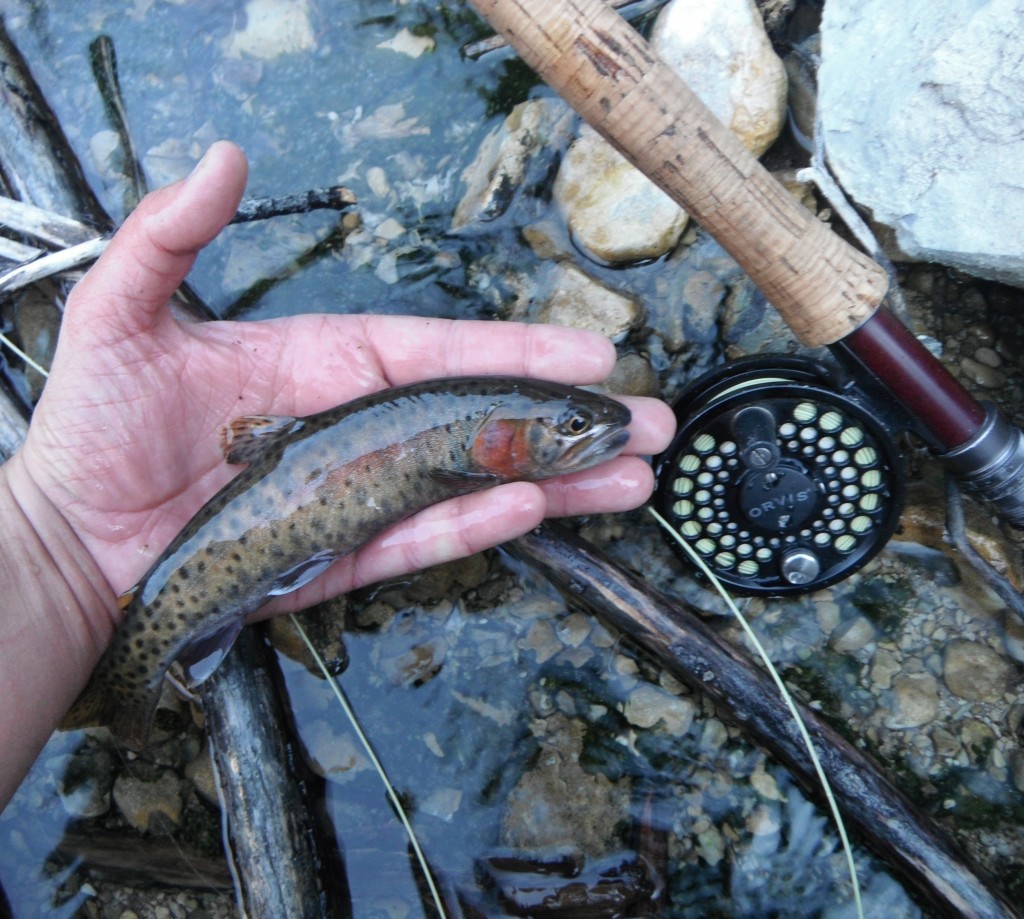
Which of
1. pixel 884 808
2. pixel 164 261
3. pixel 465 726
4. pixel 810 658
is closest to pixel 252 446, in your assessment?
pixel 164 261

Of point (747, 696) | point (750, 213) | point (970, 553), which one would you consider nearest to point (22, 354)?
point (750, 213)

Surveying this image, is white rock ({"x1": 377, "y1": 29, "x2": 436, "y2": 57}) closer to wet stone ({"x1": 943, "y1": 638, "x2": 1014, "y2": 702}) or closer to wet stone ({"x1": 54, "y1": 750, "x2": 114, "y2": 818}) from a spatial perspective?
wet stone ({"x1": 54, "y1": 750, "x2": 114, "y2": 818})

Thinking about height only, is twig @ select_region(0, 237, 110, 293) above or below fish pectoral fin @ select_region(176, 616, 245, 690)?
above

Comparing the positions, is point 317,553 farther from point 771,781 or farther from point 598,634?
point 771,781

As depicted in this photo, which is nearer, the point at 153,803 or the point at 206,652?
the point at 206,652

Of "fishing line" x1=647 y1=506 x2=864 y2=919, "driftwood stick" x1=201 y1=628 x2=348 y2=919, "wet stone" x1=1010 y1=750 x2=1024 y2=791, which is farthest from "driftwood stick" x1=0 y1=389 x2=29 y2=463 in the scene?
"wet stone" x1=1010 y1=750 x2=1024 y2=791

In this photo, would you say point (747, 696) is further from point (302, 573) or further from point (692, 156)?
point (692, 156)

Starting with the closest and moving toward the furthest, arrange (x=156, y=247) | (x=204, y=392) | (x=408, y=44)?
1. (x=156, y=247)
2. (x=204, y=392)
3. (x=408, y=44)
